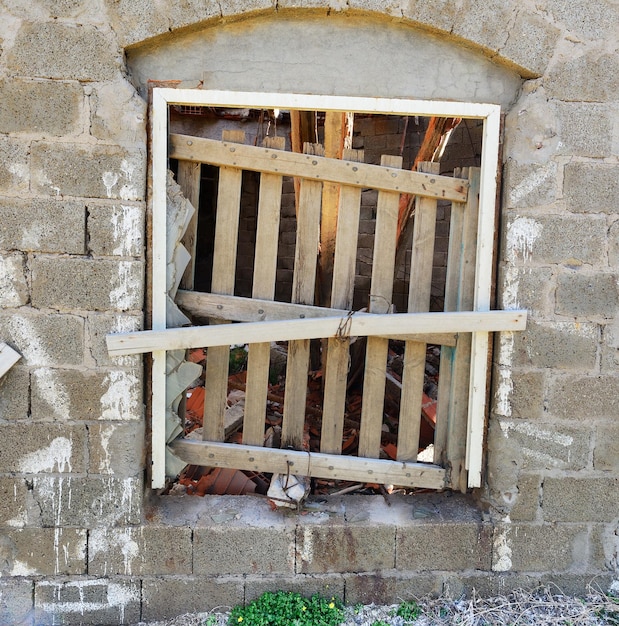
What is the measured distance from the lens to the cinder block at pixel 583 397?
275 cm

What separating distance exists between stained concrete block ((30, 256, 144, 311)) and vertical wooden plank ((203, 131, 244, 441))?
17.3 inches

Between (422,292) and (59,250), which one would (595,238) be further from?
(59,250)

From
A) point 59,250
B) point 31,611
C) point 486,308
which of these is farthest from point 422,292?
point 31,611

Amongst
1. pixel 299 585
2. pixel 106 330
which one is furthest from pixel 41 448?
pixel 299 585

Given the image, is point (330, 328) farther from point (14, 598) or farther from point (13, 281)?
point (14, 598)

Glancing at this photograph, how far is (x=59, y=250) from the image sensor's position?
258cm

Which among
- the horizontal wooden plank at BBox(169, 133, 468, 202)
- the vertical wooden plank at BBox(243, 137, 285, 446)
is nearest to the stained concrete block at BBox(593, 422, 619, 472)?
the horizontal wooden plank at BBox(169, 133, 468, 202)

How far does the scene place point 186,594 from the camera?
9.07 ft

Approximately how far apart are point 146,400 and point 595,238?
2.53 meters

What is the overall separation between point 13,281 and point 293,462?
1740 millimetres

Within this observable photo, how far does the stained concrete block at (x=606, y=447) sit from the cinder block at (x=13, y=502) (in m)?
3.03

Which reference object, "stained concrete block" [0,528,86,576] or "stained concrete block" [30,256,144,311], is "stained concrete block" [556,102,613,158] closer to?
"stained concrete block" [30,256,144,311]

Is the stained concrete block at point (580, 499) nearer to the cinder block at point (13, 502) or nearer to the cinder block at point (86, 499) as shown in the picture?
the cinder block at point (86, 499)

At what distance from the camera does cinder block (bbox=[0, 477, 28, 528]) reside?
2652 mm
